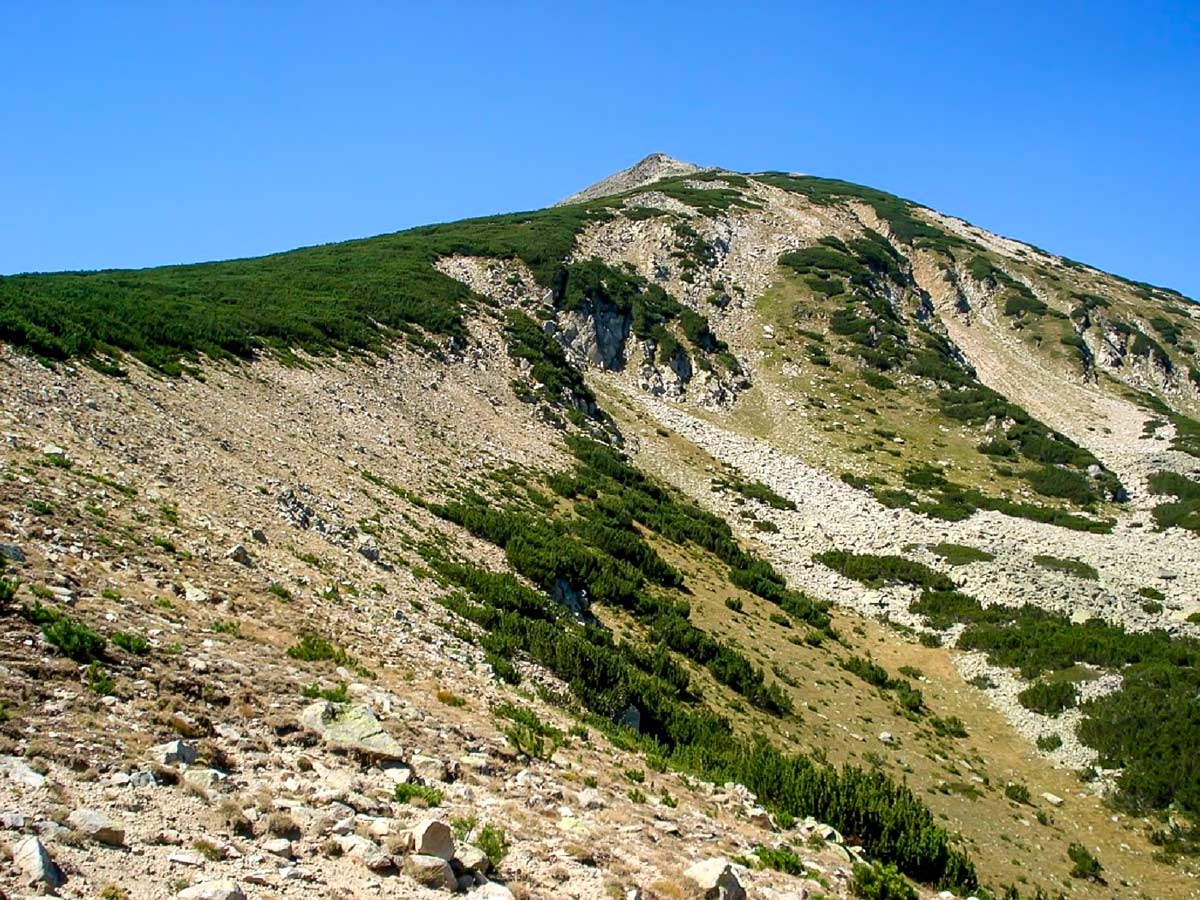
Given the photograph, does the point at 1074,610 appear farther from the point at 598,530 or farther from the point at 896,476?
the point at 598,530

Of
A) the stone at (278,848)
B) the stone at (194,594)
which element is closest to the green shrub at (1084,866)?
the stone at (278,848)

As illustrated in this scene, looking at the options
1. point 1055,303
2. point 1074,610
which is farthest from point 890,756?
point 1055,303

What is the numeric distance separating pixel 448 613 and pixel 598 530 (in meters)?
12.2

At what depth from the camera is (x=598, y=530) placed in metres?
27.3

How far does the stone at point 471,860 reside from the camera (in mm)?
6672

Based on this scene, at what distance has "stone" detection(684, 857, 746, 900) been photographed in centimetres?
709

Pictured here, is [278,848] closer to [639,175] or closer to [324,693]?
[324,693]

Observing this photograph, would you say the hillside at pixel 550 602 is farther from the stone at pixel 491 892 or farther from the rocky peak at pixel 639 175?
the rocky peak at pixel 639 175

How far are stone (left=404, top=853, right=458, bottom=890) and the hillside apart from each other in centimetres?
3

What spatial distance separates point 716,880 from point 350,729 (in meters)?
4.47

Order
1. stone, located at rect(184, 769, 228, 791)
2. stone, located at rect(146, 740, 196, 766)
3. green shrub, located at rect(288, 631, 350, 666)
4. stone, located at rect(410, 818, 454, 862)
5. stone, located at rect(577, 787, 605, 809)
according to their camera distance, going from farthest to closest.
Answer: green shrub, located at rect(288, 631, 350, 666) < stone, located at rect(577, 787, 605, 809) < stone, located at rect(146, 740, 196, 766) < stone, located at rect(184, 769, 228, 791) < stone, located at rect(410, 818, 454, 862)

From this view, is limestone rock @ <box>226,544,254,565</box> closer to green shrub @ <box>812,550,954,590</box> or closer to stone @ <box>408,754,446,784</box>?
stone @ <box>408,754,446,784</box>

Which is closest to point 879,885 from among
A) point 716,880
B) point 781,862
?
point 781,862

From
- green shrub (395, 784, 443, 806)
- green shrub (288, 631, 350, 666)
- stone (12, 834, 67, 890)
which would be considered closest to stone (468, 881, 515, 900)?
green shrub (395, 784, 443, 806)
